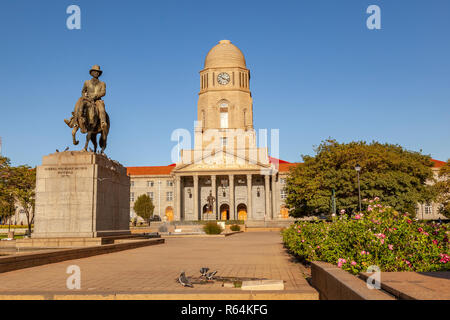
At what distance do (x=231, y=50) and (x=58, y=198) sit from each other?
3030 inches

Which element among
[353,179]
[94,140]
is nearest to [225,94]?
[353,179]

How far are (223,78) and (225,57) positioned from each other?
4.43 metres

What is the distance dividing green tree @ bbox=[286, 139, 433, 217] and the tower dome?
147 ft

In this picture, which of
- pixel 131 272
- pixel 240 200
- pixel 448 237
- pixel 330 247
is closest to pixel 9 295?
pixel 131 272

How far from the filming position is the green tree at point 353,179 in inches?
1662

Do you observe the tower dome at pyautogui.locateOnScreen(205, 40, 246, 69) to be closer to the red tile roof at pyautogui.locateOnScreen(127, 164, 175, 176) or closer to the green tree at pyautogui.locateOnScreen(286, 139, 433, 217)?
the red tile roof at pyautogui.locateOnScreen(127, 164, 175, 176)

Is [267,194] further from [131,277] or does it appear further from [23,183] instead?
[131,277]

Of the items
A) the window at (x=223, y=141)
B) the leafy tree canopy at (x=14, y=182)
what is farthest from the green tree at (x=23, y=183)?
the window at (x=223, y=141)

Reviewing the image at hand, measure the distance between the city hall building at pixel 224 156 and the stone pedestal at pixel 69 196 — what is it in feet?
208

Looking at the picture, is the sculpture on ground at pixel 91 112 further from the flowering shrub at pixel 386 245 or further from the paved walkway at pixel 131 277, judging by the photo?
the flowering shrub at pixel 386 245

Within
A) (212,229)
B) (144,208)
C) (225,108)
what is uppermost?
(225,108)

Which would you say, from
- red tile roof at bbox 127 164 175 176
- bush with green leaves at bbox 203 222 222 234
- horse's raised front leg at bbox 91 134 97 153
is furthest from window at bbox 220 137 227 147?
horse's raised front leg at bbox 91 134 97 153

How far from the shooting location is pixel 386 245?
7227 mm
